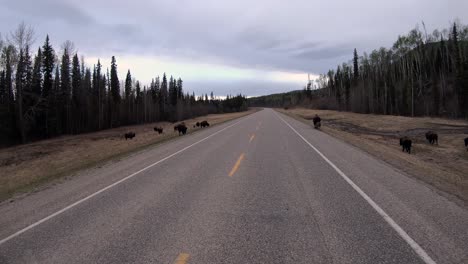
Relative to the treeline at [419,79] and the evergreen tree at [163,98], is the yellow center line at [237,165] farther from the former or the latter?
the evergreen tree at [163,98]

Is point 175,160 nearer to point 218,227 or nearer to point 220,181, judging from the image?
point 220,181

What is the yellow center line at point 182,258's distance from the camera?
4008 millimetres

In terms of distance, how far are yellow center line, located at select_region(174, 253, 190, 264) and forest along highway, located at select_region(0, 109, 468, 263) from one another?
0.03m

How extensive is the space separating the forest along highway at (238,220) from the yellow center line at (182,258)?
0.09 feet

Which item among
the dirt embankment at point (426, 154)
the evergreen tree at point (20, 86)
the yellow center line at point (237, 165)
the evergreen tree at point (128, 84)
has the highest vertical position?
the evergreen tree at point (128, 84)

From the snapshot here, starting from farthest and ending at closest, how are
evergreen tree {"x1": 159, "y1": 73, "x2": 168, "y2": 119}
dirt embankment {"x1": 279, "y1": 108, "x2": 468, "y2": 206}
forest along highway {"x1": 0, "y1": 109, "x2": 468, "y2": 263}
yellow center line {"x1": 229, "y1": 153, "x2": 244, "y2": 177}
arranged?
evergreen tree {"x1": 159, "y1": 73, "x2": 168, "y2": 119} < yellow center line {"x1": 229, "y1": 153, "x2": 244, "y2": 177} < dirt embankment {"x1": 279, "y1": 108, "x2": 468, "y2": 206} < forest along highway {"x1": 0, "y1": 109, "x2": 468, "y2": 263}

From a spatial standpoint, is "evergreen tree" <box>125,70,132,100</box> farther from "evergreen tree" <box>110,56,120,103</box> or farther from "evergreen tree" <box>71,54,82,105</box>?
"evergreen tree" <box>71,54,82,105</box>

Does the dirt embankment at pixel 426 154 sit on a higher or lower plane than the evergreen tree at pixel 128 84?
lower

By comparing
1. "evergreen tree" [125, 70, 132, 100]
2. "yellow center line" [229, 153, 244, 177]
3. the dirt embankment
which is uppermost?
"evergreen tree" [125, 70, 132, 100]

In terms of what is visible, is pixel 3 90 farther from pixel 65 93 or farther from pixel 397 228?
pixel 397 228

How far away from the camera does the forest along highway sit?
167 inches

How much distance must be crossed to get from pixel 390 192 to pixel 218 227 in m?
4.21

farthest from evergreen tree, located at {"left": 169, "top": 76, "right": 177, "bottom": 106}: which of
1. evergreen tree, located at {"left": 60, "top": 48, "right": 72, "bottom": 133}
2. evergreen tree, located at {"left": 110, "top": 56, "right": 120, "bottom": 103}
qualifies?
evergreen tree, located at {"left": 60, "top": 48, "right": 72, "bottom": 133}

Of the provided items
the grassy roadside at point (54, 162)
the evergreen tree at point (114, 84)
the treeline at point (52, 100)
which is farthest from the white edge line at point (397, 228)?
the evergreen tree at point (114, 84)
